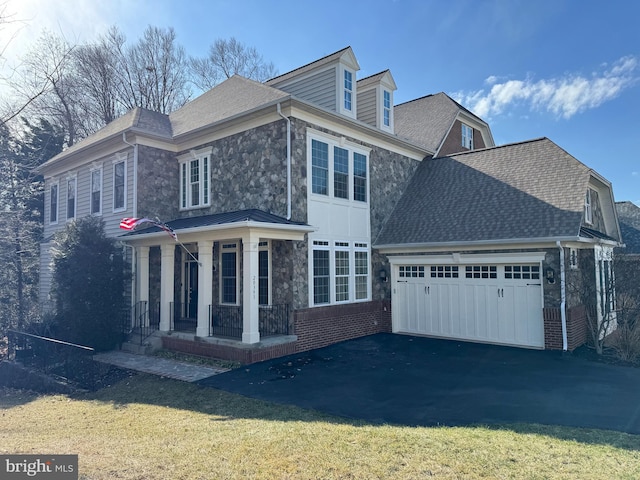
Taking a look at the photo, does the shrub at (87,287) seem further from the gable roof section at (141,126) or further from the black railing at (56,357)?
the gable roof section at (141,126)

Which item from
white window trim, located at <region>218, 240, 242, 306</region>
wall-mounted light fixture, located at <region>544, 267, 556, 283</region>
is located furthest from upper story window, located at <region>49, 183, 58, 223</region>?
wall-mounted light fixture, located at <region>544, 267, 556, 283</region>

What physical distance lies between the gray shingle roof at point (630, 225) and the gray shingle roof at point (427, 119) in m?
9.14

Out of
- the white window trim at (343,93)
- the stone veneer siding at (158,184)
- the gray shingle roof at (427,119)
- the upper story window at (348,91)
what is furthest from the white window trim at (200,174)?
the gray shingle roof at (427,119)

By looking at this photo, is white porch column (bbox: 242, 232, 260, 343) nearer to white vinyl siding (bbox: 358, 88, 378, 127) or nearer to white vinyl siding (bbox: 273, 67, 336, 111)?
white vinyl siding (bbox: 273, 67, 336, 111)

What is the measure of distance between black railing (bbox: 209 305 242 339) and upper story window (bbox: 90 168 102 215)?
251 inches

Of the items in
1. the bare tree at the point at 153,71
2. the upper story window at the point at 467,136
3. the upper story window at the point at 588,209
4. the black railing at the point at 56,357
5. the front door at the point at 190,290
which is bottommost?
the black railing at the point at 56,357

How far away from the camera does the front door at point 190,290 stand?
48.8 feet

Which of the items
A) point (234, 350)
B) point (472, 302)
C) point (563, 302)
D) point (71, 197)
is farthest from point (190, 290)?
point (563, 302)

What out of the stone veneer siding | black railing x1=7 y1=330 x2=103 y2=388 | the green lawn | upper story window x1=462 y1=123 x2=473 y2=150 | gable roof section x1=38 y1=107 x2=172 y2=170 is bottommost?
black railing x1=7 y1=330 x2=103 y2=388

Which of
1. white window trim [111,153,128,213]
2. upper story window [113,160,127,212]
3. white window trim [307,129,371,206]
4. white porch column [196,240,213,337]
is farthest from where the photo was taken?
upper story window [113,160,127,212]

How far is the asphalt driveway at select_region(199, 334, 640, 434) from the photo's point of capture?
6418mm

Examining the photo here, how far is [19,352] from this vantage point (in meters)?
13.0

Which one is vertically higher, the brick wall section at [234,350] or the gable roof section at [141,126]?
the gable roof section at [141,126]

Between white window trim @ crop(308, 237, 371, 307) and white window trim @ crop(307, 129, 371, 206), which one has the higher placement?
white window trim @ crop(307, 129, 371, 206)
